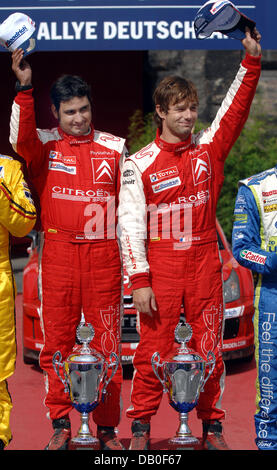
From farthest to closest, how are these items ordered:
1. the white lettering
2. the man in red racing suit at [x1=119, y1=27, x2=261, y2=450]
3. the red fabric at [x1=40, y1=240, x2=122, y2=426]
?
the white lettering
the red fabric at [x1=40, y1=240, x2=122, y2=426]
the man in red racing suit at [x1=119, y1=27, x2=261, y2=450]

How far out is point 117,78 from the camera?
13477 millimetres

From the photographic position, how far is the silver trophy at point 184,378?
4.23m

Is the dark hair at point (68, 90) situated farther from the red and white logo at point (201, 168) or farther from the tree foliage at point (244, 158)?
the tree foliage at point (244, 158)

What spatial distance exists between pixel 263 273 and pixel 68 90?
146 centimetres

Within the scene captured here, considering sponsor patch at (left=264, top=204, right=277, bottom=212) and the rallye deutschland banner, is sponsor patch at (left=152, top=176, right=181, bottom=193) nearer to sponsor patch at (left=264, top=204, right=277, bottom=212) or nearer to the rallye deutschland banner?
sponsor patch at (left=264, top=204, right=277, bottom=212)

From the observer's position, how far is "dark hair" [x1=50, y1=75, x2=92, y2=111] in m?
4.56

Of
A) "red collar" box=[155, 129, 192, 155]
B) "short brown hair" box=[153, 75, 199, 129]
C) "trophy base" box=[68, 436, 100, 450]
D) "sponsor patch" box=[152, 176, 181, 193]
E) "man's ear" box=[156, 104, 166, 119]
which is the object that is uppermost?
"short brown hair" box=[153, 75, 199, 129]

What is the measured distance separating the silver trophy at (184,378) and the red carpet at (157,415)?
0.62m

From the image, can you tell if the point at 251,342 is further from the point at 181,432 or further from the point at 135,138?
the point at 135,138

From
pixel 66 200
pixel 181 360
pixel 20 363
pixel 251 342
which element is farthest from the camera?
pixel 20 363

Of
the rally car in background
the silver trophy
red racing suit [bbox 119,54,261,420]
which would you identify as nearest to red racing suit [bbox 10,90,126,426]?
red racing suit [bbox 119,54,261,420]

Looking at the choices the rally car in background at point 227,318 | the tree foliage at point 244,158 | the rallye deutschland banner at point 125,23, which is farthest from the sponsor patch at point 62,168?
the tree foliage at point 244,158

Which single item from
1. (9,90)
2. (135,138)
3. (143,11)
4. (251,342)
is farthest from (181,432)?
(9,90)

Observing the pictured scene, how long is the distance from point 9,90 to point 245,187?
30.9 ft
